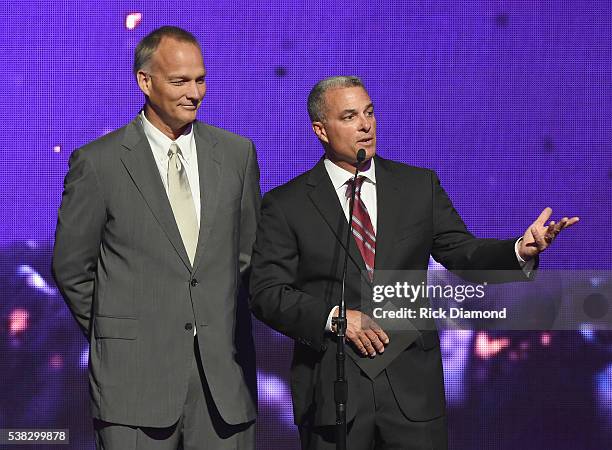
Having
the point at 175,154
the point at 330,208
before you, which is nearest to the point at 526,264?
the point at 330,208

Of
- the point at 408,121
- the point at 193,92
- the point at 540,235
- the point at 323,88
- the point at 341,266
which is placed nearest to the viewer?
the point at 540,235

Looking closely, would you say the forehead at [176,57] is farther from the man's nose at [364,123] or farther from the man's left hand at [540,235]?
the man's left hand at [540,235]

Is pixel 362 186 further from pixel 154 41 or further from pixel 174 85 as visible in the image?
pixel 154 41

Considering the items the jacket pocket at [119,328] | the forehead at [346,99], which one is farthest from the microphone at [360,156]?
the jacket pocket at [119,328]

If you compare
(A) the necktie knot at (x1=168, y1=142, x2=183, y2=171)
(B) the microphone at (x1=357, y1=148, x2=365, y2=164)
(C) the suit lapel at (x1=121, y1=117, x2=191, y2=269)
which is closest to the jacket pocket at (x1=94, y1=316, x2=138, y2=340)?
(C) the suit lapel at (x1=121, y1=117, x2=191, y2=269)

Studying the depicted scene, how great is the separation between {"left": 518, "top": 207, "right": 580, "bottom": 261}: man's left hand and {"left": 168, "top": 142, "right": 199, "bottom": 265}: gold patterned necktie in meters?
→ 0.96

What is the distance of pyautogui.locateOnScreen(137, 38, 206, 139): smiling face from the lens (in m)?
3.50

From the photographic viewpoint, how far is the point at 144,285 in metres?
3.48

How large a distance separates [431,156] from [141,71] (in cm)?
Answer: 156

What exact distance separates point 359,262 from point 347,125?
418 mm

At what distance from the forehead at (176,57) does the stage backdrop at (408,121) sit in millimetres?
1265

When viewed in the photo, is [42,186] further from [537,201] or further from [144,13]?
[537,201]

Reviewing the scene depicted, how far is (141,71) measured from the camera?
11.8ft

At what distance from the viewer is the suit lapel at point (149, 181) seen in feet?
11.4
